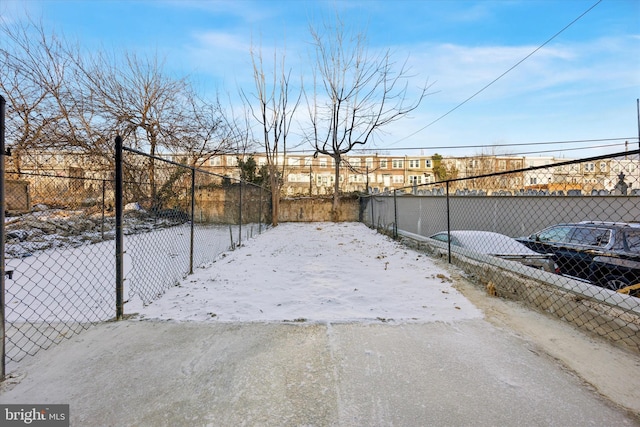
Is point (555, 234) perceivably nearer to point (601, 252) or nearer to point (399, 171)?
point (601, 252)

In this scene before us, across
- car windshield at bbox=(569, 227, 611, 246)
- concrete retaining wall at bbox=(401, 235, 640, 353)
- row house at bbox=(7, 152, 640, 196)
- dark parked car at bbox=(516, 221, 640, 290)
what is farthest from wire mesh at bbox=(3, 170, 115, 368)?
car windshield at bbox=(569, 227, 611, 246)

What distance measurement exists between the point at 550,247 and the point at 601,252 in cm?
85

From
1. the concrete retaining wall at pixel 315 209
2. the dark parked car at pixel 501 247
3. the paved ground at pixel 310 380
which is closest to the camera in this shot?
the paved ground at pixel 310 380

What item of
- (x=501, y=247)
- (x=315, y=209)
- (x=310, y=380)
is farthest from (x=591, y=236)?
(x=315, y=209)

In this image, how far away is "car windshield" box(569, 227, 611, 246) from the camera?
4.45 m

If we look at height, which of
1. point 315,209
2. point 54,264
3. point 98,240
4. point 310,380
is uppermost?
point 315,209

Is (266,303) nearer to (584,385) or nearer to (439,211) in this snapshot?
(584,385)

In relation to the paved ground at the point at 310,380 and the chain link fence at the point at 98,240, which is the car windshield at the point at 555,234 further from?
the chain link fence at the point at 98,240

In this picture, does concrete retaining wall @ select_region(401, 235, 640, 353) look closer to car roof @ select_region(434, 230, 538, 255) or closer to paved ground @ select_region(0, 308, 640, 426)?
paved ground @ select_region(0, 308, 640, 426)

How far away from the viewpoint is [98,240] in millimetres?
7465

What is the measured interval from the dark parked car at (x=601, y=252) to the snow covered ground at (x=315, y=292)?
82.0 inches

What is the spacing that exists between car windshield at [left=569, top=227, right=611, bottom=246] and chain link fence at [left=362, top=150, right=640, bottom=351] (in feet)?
0.04

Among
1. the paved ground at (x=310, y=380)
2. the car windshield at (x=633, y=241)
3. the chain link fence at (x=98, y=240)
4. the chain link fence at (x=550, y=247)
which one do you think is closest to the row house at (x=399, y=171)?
the chain link fence at (x=550, y=247)

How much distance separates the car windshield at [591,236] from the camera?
4.45 metres
